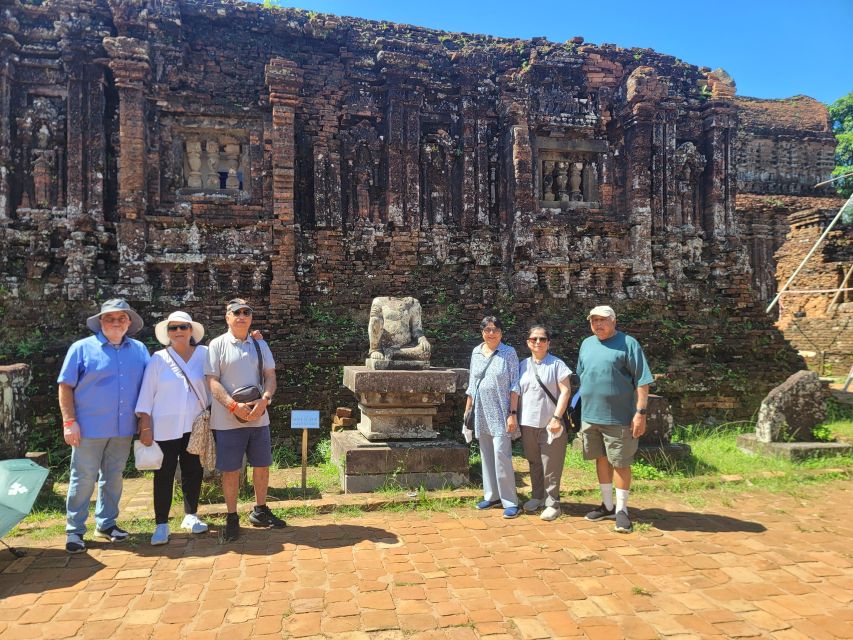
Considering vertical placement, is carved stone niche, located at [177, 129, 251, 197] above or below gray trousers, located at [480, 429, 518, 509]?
above

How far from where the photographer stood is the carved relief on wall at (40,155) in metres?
9.30

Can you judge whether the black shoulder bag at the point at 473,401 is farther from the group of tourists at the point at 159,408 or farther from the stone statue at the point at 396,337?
the group of tourists at the point at 159,408

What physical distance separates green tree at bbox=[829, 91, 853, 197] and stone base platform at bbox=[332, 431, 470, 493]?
23324 mm

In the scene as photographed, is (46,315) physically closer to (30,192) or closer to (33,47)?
(30,192)

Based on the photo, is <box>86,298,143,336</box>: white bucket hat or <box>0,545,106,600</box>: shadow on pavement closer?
<box>0,545,106,600</box>: shadow on pavement

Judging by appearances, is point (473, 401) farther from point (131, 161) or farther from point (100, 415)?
point (131, 161)

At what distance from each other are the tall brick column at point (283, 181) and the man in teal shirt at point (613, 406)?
6.13 m

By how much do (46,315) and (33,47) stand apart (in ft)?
15.5

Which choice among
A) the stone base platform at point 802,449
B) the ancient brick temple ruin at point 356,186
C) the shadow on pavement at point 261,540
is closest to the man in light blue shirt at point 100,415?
the shadow on pavement at point 261,540

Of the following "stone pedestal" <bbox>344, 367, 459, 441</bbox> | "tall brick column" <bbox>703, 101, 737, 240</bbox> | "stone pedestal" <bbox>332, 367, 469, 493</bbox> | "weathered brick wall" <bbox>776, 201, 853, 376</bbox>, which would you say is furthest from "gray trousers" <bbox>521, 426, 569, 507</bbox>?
"weathered brick wall" <bbox>776, 201, 853, 376</bbox>

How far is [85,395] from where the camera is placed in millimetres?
4484

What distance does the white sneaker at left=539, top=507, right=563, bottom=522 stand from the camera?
5125mm

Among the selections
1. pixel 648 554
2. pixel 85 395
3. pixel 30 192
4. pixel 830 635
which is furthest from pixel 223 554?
pixel 30 192

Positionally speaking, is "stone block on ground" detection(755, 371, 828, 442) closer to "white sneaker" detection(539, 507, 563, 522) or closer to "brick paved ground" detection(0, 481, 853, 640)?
"brick paved ground" detection(0, 481, 853, 640)
